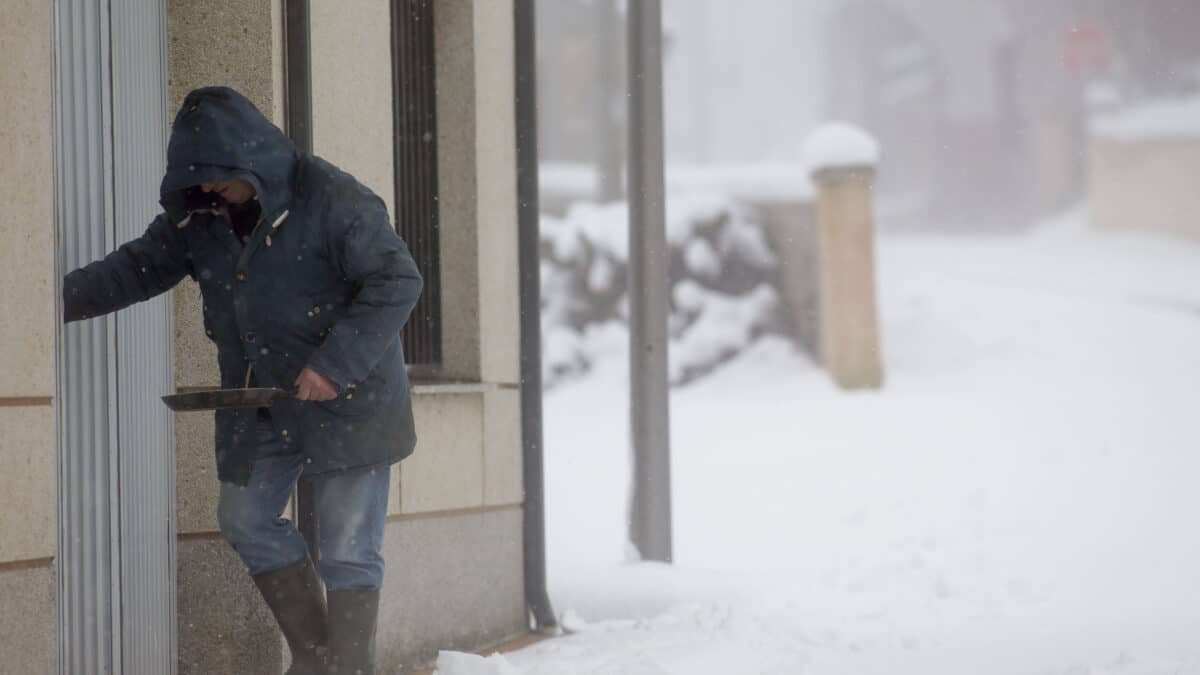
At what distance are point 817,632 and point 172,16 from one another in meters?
3.66

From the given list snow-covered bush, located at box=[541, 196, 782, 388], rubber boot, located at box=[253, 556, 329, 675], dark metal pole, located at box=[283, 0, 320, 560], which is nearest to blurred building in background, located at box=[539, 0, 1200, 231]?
snow-covered bush, located at box=[541, 196, 782, 388]

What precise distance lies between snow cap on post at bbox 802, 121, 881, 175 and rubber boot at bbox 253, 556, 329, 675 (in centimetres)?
1223

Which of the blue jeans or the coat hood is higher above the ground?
the coat hood

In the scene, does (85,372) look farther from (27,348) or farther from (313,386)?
(313,386)

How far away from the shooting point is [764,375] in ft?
54.4

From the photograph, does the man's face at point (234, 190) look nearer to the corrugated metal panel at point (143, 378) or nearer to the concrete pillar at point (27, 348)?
the concrete pillar at point (27, 348)

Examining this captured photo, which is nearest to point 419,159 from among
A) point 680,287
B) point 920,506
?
point 920,506

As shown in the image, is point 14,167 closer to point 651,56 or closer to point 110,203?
point 110,203

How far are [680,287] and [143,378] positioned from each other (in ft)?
41.8

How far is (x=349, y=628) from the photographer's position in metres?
4.20

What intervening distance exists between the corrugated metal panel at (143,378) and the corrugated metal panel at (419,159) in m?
1.68

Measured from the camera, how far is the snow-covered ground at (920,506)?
625 cm

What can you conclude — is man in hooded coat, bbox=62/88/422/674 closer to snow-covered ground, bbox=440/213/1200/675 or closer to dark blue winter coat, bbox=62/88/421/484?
dark blue winter coat, bbox=62/88/421/484

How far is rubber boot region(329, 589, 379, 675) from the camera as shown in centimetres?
420
